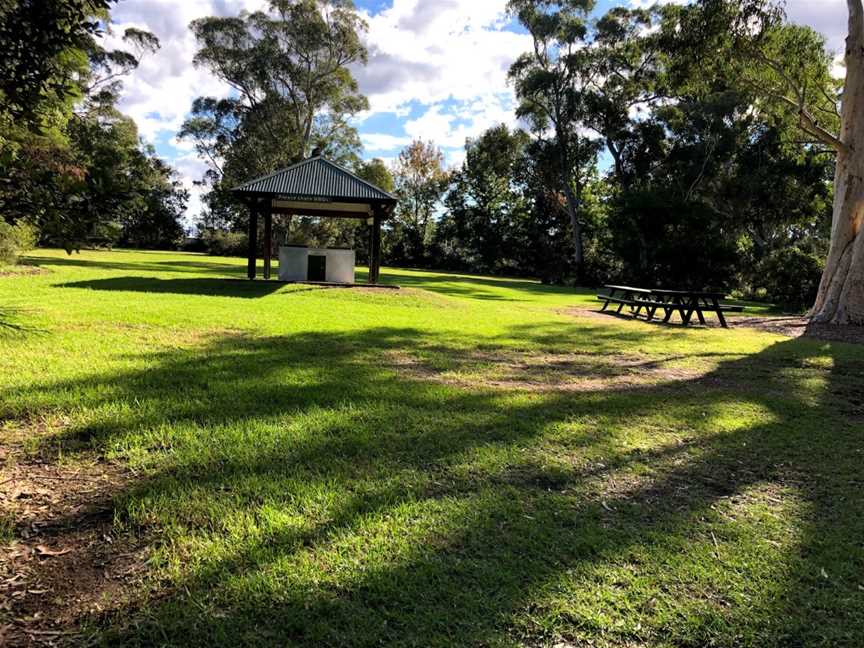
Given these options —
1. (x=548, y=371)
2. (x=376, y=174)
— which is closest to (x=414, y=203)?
(x=376, y=174)

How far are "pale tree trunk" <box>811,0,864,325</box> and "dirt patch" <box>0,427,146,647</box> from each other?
48.8 ft

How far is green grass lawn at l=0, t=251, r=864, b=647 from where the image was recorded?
2.10 metres

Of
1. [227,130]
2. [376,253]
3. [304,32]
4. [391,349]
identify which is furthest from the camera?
[227,130]

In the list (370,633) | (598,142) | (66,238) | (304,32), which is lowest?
(370,633)

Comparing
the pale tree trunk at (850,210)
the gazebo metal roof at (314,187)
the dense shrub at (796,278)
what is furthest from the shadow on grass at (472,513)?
the dense shrub at (796,278)

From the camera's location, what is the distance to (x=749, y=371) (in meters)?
7.43

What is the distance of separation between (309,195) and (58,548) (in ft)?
48.8

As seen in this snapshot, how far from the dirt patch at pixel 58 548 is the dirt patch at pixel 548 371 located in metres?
3.31

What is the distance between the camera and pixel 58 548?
2.40 meters

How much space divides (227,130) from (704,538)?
140ft

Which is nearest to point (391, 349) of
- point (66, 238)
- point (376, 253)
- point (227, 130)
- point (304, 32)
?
point (66, 238)

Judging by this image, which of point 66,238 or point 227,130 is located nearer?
point 66,238

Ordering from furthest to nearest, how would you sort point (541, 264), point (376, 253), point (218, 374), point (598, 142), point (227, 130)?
1. point (541, 264)
2. point (227, 130)
3. point (598, 142)
4. point (376, 253)
5. point (218, 374)

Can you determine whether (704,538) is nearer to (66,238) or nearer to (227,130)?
(66,238)
